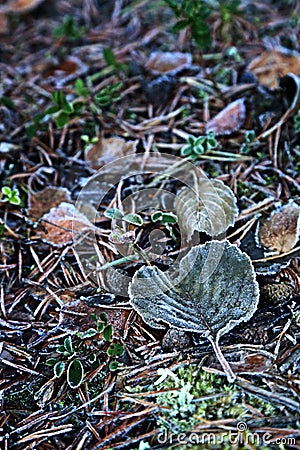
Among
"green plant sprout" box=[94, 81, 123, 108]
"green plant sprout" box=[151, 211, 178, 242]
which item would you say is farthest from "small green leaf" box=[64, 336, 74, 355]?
"green plant sprout" box=[94, 81, 123, 108]

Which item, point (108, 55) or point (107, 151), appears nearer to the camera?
point (107, 151)

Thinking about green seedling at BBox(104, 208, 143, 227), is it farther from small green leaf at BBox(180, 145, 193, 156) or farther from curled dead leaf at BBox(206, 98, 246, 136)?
curled dead leaf at BBox(206, 98, 246, 136)

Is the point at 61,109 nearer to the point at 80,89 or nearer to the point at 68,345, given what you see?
the point at 80,89

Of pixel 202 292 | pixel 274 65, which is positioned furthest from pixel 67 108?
pixel 202 292

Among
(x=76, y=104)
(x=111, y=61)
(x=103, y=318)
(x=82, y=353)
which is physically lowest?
(x=82, y=353)

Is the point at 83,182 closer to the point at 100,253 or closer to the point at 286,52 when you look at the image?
the point at 100,253

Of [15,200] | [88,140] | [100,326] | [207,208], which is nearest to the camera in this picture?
[100,326]

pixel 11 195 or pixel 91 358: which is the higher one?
pixel 11 195
